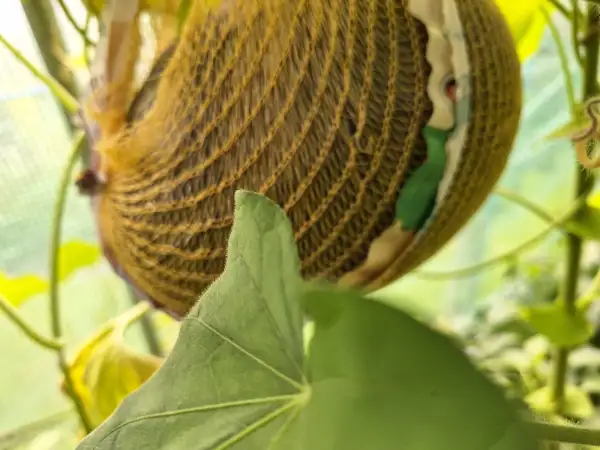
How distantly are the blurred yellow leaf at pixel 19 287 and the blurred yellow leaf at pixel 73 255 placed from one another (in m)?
0.02

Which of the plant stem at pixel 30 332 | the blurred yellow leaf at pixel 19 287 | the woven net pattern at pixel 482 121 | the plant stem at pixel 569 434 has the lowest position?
the plant stem at pixel 569 434

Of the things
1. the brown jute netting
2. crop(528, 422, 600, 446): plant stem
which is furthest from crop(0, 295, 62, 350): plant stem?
crop(528, 422, 600, 446): plant stem

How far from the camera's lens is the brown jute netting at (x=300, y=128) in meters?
0.24

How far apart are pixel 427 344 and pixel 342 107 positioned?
0.14 m

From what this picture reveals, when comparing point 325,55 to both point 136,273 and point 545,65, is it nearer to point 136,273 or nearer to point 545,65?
point 136,273

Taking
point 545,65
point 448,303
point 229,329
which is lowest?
point 448,303

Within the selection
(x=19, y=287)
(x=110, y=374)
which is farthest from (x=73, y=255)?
(x=110, y=374)

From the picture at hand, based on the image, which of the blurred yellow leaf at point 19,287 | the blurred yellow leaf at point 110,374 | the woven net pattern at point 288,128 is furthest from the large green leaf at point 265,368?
the blurred yellow leaf at point 19,287

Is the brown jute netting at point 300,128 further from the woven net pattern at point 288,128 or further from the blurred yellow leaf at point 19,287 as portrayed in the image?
the blurred yellow leaf at point 19,287

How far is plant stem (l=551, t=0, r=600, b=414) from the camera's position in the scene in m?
0.38

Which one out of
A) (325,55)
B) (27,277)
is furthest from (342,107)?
(27,277)

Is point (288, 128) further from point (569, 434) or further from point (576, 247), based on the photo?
point (576, 247)

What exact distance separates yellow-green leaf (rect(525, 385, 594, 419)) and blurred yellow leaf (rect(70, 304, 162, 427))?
31 cm

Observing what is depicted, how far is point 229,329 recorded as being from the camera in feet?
0.58
